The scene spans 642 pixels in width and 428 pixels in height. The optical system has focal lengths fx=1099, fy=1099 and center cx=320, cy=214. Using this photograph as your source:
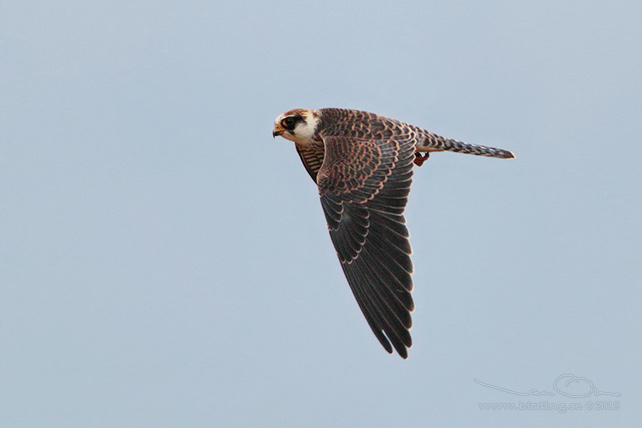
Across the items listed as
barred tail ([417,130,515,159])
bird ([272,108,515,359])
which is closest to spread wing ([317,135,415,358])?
bird ([272,108,515,359])

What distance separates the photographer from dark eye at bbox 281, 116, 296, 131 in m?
13.2

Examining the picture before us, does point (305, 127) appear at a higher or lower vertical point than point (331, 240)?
higher

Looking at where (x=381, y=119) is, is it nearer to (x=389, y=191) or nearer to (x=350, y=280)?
(x=389, y=191)

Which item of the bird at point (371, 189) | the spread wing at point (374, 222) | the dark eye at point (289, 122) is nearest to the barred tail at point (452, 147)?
the bird at point (371, 189)

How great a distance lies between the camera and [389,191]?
1204 cm

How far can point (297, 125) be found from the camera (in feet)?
43.3

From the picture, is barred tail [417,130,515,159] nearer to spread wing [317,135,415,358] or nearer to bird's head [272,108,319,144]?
spread wing [317,135,415,358]

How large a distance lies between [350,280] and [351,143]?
1747mm

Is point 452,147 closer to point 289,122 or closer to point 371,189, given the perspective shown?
point 371,189

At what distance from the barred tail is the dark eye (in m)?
1.53

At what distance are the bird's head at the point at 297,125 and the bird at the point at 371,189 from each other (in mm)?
12

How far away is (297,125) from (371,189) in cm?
158

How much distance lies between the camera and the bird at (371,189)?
36.9 feet

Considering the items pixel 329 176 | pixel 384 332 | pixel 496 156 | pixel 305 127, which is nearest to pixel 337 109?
pixel 305 127
